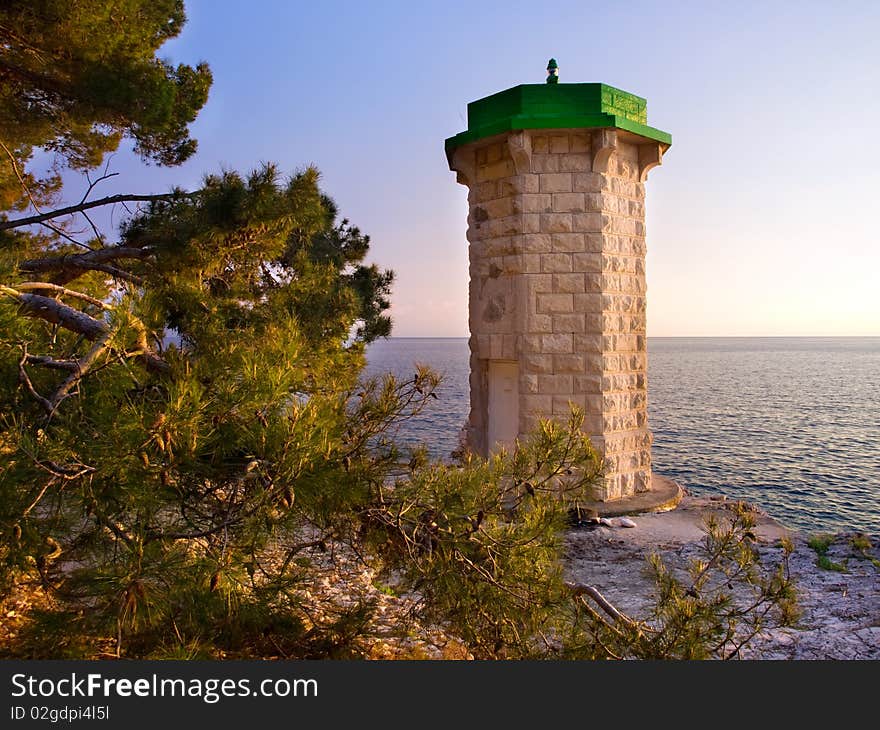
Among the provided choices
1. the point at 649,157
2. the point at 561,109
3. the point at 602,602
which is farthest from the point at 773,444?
the point at 602,602

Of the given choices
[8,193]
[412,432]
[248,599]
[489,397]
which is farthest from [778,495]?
Result: [8,193]

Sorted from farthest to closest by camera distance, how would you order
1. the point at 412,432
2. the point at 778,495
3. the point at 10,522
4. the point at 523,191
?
the point at 412,432 → the point at 778,495 → the point at 523,191 → the point at 10,522

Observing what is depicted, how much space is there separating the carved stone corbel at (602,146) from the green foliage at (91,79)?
5.00 m

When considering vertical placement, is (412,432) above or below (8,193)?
below

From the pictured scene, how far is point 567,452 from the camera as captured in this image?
305cm

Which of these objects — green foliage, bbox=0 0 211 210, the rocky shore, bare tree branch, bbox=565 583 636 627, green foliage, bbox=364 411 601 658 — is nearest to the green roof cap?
green foliage, bbox=0 0 211 210

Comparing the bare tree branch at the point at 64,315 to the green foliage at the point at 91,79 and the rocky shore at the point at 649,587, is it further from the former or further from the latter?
the green foliage at the point at 91,79

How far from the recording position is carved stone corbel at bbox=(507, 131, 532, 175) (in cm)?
759

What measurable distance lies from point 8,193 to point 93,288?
331cm

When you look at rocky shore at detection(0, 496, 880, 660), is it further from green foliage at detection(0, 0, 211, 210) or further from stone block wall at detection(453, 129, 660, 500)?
green foliage at detection(0, 0, 211, 210)

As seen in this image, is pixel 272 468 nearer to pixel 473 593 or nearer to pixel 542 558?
pixel 473 593

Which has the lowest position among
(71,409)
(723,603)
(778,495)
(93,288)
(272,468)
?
(778,495)

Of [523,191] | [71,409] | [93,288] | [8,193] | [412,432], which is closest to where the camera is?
[71,409]

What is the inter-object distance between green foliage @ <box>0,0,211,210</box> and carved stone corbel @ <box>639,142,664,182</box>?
5809mm
